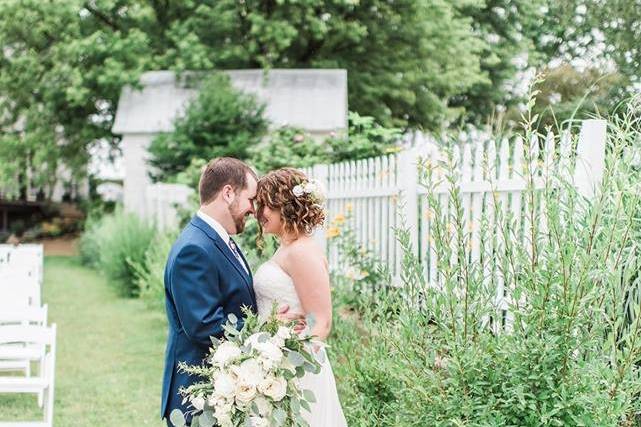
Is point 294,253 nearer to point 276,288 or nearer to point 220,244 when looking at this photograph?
point 276,288

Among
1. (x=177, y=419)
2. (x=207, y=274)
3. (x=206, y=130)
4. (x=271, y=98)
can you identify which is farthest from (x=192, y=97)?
(x=177, y=419)

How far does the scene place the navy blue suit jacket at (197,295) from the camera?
13.3 ft

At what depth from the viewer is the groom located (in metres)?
4.05

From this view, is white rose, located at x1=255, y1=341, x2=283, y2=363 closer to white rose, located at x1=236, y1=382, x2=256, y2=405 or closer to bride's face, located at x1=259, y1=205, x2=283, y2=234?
white rose, located at x1=236, y1=382, x2=256, y2=405

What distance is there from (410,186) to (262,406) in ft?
15.4

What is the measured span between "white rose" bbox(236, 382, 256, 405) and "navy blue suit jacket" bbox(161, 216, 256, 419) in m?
0.46

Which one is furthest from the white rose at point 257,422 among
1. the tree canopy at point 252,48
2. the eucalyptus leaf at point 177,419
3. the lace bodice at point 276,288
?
the tree canopy at point 252,48

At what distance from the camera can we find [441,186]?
7.30m

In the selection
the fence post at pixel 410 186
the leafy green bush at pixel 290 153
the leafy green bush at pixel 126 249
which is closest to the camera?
the fence post at pixel 410 186

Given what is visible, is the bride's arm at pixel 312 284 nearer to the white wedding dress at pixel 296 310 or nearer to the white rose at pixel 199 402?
the white wedding dress at pixel 296 310

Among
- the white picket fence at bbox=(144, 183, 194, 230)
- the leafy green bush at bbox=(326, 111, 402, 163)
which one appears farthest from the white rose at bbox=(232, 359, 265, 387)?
the white picket fence at bbox=(144, 183, 194, 230)

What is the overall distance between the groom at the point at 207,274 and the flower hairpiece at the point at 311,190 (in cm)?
19

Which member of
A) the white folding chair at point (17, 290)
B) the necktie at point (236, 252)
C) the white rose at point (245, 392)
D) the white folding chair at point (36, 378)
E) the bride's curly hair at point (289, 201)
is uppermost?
the bride's curly hair at point (289, 201)

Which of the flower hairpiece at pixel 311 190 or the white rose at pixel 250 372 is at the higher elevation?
the flower hairpiece at pixel 311 190
